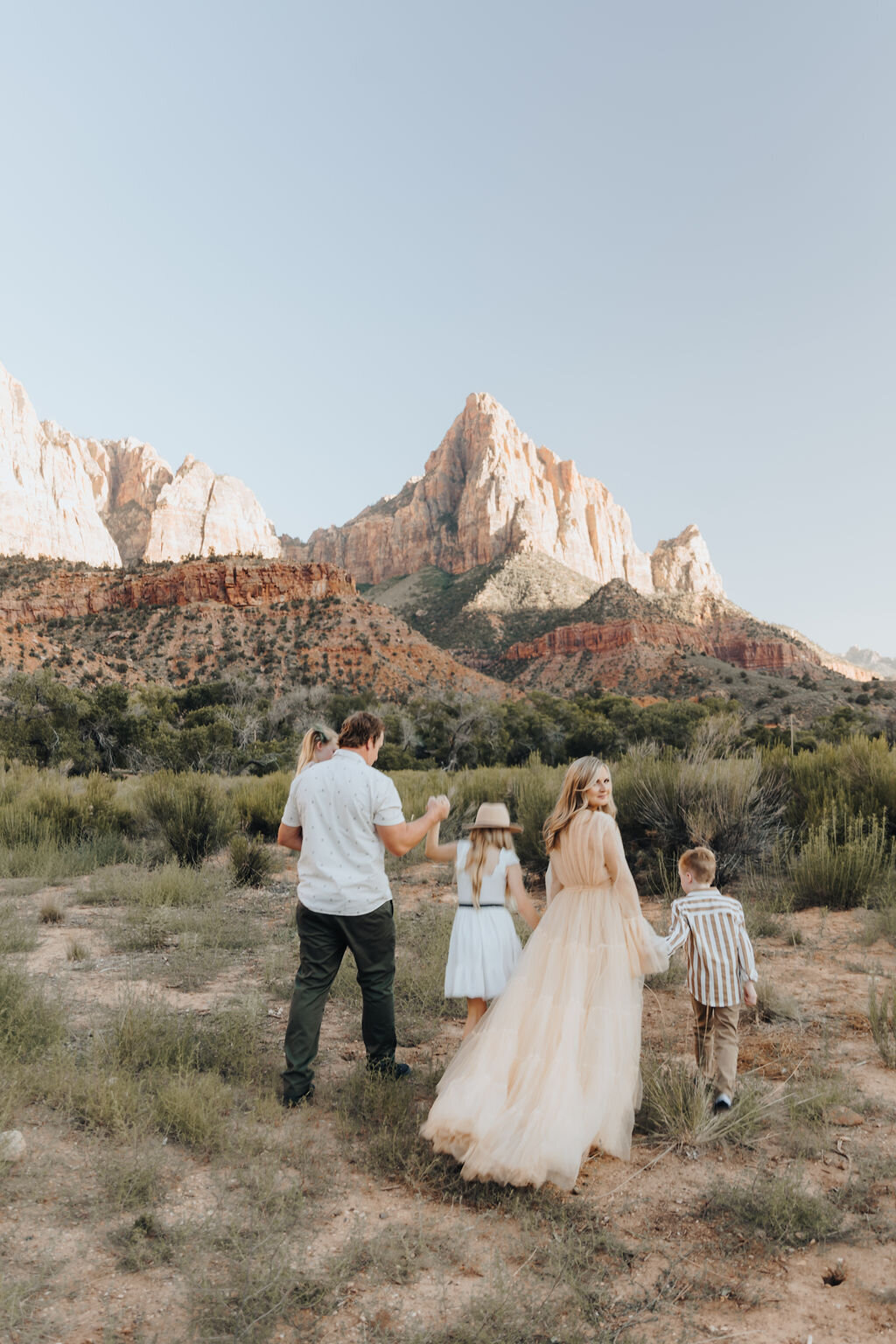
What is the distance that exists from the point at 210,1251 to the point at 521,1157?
3.74 ft

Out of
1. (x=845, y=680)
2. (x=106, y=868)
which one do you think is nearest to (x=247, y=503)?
→ (x=845, y=680)

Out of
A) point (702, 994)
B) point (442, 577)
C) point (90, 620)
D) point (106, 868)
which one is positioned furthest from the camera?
point (442, 577)

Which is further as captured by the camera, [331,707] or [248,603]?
[248,603]

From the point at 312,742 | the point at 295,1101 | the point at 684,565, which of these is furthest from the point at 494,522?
the point at 295,1101

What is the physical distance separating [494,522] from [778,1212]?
11892 centimetres

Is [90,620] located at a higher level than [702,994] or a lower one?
higher

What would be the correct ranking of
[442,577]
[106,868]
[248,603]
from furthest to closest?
1. [442,577]
2. [248,603]
3. [106,868]

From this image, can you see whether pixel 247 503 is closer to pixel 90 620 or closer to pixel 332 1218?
pixel 90 620

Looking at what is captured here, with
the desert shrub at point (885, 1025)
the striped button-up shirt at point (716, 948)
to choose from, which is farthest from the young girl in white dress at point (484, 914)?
the desert shrub at point (885, 1025)

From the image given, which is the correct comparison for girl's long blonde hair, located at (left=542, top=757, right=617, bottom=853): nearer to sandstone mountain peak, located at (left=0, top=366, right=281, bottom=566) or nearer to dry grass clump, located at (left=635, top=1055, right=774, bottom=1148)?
dry grass clump, located at (left=635, top=1055, right=774, bottom=1148)

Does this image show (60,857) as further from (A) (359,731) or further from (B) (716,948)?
(B) (716,948)

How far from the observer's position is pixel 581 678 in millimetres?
66250

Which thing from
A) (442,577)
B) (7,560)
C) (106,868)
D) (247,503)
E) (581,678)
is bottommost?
(106,868)

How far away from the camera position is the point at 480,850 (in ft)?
12.7
